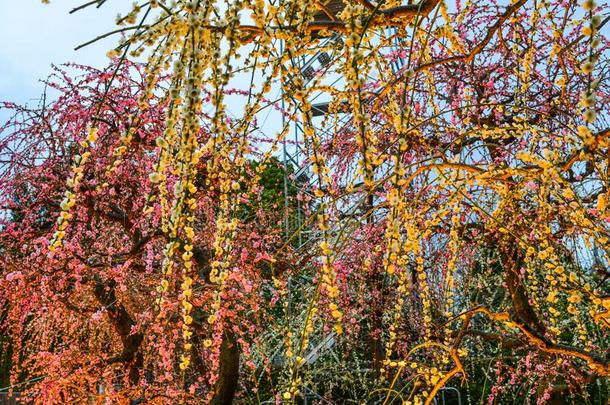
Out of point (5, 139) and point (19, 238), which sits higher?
point (5, 139)

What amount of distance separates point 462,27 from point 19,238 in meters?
3.38

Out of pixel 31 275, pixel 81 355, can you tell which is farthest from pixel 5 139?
pixel 81 355

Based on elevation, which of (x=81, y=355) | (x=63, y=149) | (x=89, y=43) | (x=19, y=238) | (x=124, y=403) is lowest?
(x=124, y=403)

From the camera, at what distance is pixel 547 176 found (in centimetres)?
129

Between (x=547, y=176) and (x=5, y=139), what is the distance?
140 inches

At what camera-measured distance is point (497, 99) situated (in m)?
4.07

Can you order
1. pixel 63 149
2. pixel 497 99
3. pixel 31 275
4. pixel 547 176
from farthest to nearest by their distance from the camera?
pixel 497 99, pixel 63 149, pixel 31 275, pixel 547 176

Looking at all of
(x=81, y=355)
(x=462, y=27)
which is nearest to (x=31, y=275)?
(x=81, y=355)

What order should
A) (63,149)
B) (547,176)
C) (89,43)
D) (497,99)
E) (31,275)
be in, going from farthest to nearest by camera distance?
(497,99)
(63,149)
(31,275)
(547,176)
(89,43)

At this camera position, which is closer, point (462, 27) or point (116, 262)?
point (116, 262)

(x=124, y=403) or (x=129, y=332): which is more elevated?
(x=129, y=332)

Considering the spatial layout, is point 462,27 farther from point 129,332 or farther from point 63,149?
point 129,332

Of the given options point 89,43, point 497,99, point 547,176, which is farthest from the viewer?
point 497,99

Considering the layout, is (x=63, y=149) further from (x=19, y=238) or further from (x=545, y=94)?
(x=545, y=94)
